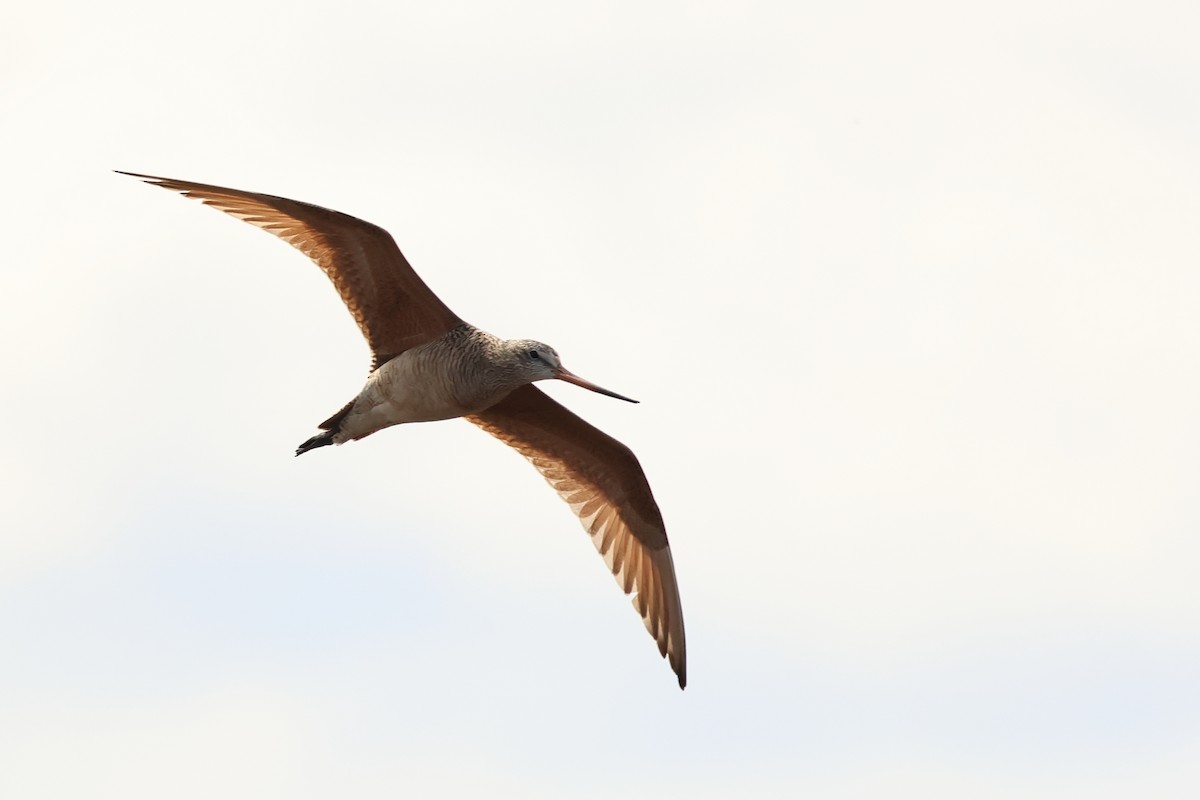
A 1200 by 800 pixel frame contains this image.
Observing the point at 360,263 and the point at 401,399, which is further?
the point at 401,399

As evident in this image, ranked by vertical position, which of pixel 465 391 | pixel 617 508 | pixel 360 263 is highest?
pixel 360 263

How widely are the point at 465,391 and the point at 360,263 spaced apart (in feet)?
5.63

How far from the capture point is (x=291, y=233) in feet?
57.3

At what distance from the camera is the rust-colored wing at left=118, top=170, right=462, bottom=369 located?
55.5ft

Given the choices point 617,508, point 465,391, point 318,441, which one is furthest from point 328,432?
point 617,508

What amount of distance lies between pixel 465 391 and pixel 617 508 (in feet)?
10.2

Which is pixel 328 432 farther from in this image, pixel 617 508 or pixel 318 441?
pixel 617 508

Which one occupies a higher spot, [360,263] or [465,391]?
[360,263]

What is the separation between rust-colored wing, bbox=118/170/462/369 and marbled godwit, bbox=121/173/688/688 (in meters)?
0.01

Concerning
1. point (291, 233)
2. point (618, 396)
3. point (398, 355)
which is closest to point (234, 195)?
point (291, 233)

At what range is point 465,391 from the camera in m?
17.4

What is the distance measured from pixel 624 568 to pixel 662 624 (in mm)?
778

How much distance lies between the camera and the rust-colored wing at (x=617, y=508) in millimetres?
19438

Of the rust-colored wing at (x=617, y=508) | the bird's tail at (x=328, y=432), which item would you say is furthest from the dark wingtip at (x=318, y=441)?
the rust-colored wing at (x=617, y=508)
